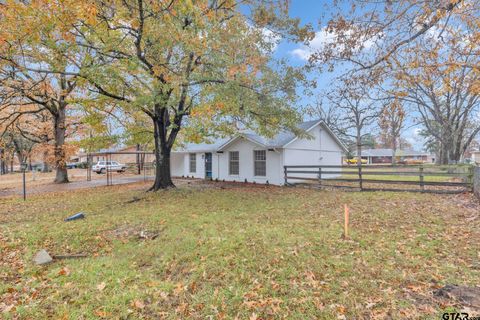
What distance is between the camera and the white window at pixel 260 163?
16.0m

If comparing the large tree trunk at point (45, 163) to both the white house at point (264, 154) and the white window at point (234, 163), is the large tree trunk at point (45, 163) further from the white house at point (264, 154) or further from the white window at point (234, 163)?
the white window at point (234, 163)

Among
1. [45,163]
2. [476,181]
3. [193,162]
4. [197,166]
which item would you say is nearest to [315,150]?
[476,181]

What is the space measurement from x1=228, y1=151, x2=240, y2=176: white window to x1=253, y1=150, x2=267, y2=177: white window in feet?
5.15

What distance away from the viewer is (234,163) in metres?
17.9

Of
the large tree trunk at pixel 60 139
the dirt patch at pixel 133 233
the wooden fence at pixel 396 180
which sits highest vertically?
A: the large tree trunk at pixel 60 139

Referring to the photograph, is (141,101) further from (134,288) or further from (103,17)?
(134,288)

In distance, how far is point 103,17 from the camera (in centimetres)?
714

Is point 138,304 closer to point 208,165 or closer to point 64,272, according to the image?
point 64,272

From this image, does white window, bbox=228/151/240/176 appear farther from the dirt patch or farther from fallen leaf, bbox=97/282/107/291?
fallen leaf, bbox=97/282/107/291

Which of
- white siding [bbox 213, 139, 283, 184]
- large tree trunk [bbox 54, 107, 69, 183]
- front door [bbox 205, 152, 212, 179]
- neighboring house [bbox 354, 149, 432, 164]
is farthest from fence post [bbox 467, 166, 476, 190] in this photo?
neighboring house [bbox 354, 149, 432, 164]

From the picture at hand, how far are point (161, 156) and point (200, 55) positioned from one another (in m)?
5.36

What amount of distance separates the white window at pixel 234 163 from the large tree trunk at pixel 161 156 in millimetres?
6099

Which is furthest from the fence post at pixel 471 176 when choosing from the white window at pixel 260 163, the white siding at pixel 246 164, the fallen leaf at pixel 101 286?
the fallen leaf at pixel 101 286

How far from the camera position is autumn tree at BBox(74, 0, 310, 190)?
295 inches
